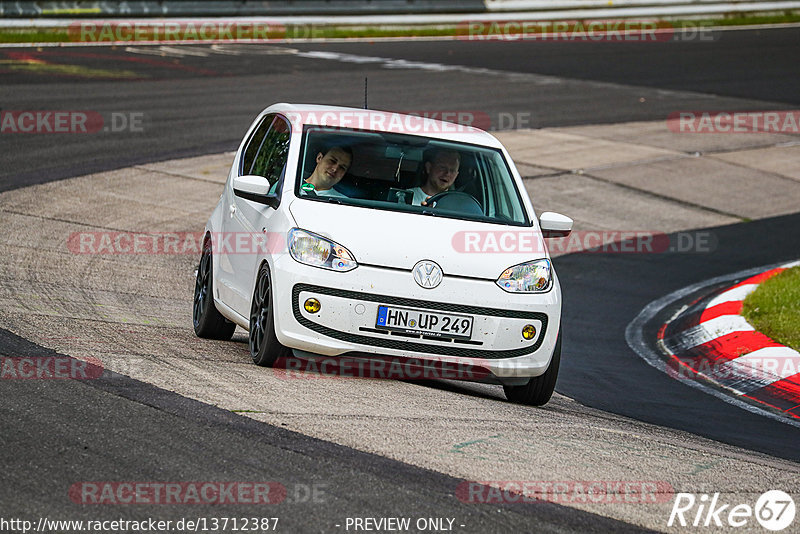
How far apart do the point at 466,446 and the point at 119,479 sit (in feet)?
5.50

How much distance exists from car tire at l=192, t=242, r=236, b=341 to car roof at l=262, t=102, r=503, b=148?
3.86 feet

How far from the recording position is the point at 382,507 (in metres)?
4.77

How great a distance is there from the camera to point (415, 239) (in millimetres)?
7105

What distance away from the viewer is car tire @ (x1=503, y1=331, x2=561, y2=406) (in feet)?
24.2

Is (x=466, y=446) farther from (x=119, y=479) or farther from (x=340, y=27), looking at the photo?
(x=340, y=27)

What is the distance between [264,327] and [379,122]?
1774 millimetres

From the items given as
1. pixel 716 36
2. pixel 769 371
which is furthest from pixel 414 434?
pixel 716 36
